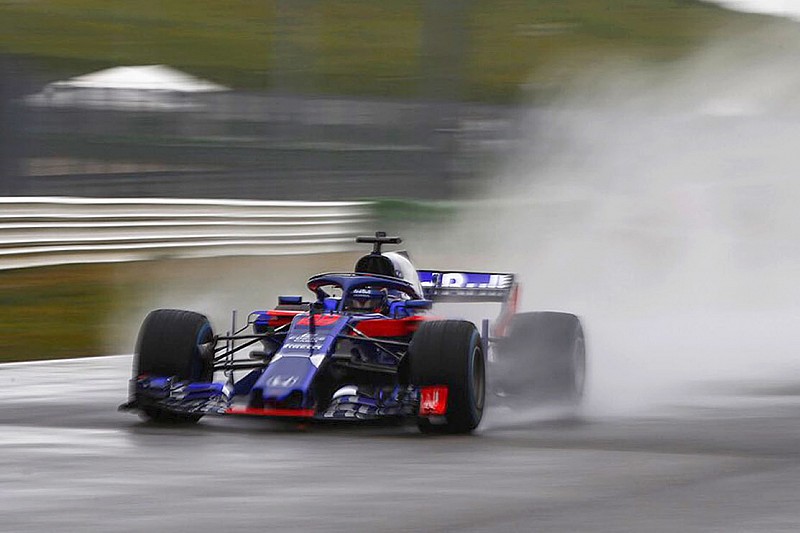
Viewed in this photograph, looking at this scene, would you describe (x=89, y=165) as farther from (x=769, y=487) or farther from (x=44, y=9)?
(x=44, y=9)

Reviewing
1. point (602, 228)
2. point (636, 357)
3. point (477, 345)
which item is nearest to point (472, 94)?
point (602, 228)

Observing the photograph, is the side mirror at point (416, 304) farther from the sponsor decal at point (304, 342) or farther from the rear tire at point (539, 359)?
the sponsor decal at point (304, 342)

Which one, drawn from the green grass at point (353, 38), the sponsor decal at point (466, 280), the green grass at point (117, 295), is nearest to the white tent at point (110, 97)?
the green grass at point (117, 295)

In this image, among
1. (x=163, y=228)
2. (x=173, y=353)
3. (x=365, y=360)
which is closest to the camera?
(x=173, y=353)

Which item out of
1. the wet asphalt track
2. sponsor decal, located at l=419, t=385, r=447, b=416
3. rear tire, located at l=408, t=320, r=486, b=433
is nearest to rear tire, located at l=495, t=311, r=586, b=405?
the wet asphalt track

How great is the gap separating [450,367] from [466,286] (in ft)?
9.69

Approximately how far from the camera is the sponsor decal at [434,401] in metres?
10.4

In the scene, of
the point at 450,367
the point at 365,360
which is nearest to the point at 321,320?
the point at 365,360

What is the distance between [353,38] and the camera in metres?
87.7

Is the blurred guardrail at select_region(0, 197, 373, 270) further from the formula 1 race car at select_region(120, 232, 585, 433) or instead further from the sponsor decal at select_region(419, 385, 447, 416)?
the sponsor decal at select_region(419, 385, 447, 416)

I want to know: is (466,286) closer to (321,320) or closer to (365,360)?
(365,360)

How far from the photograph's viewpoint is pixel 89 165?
24.7 meters

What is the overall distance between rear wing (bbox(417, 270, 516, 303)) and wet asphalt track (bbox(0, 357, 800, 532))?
1706 millimetres

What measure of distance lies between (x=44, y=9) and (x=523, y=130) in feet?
178
